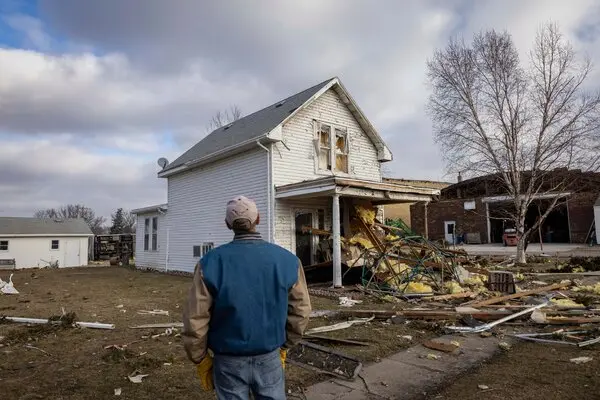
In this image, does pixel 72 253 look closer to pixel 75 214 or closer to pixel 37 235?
pixel 37 235

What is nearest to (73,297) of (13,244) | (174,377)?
(174,377)

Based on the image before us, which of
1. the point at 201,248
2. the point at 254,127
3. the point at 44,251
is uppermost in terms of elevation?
the point at 254,127

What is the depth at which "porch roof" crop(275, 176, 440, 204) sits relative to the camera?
11.7 meters

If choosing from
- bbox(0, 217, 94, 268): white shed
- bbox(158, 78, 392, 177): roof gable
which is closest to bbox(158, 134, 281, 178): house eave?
bbox(158, 78, 392, 177): roof gable

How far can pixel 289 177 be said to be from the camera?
45.8 feet

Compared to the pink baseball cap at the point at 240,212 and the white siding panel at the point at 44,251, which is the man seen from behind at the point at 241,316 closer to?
the pink baseball cap at the point at 240,212

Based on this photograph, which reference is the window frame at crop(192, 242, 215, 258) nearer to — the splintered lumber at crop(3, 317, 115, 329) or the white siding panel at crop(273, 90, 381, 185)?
the white siding panel at crop(273, 90, 381, 185)

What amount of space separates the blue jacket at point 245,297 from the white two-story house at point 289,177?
9.14m

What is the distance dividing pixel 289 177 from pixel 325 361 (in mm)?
9199

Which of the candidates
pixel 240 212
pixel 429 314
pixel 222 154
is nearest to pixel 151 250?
pixel 222 154

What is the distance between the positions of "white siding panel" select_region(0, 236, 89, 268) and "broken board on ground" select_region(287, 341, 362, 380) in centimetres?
3862

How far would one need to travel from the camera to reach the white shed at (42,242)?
36719mm

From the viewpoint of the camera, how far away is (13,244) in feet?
121

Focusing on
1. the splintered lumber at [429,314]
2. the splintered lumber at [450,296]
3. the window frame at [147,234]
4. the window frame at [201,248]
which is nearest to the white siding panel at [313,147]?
the window frame at [201,248]
